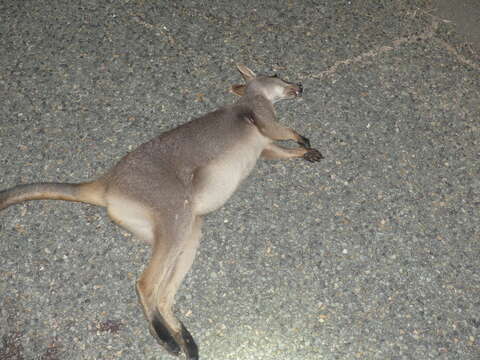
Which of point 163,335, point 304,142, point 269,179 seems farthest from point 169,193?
point 304,142

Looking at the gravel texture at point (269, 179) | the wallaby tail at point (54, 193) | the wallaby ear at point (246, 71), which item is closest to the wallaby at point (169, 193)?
the wallaby tail at point (54, 193)

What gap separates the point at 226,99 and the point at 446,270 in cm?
249

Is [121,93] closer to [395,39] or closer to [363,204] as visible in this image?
[363,204]

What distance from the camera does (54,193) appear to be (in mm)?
3238

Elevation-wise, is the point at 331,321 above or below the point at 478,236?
below

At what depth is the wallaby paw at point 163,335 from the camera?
305 cm

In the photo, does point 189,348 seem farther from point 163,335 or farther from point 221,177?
point 221,177

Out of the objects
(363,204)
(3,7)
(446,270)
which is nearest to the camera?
(446,270)

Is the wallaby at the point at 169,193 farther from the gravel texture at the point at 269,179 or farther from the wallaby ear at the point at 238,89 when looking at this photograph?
the wallaby ear at the point at 238,89

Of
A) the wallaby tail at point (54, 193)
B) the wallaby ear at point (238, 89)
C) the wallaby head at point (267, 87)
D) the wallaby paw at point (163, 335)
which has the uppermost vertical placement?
the wallaby head at point (267, 87)

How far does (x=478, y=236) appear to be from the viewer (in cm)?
382

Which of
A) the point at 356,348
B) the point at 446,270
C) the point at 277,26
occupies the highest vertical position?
the point at 277,26

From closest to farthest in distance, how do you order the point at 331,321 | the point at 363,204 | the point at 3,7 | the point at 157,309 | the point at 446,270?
the point at 157,309
the point at 331,321
the point at 446,270
the point at 363,204
the point at 3,7

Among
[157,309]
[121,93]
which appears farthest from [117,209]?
[121,93]
